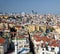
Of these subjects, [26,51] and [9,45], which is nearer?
[26,51]

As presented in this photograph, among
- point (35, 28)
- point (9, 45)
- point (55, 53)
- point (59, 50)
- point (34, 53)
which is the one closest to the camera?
point (55, 53)

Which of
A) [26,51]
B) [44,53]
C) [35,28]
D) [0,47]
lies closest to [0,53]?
[0,47]

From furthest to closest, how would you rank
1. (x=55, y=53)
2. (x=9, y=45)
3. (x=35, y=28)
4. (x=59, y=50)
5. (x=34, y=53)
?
1. (x=35, y=28)
2. (x=9, y=45)
3. (x=34, y=53)
4. (x=59, y=50)
5. (x=55, y=53)

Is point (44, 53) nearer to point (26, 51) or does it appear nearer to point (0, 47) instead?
point (26, 51)

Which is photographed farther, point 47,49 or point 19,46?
point 19,46

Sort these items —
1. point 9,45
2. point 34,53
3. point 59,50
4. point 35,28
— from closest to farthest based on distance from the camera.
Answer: point 59,50 → point 34,53 → point 9,45 → point 35,28

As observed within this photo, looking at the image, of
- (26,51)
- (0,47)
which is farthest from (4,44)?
(26,51)

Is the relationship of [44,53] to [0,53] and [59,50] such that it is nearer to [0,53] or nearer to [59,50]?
[59,50]

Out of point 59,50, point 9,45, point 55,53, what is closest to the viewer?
point 55,53
